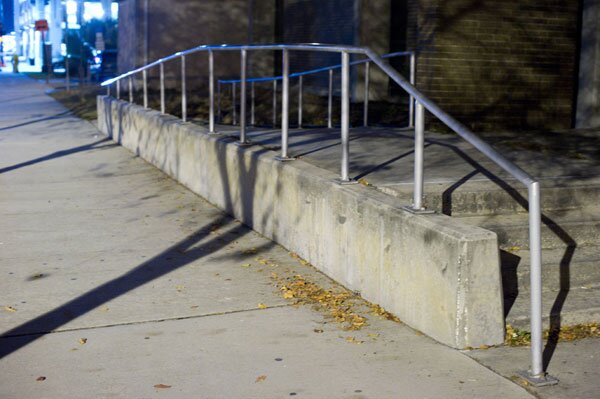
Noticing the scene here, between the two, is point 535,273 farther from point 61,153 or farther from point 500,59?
point 61,153

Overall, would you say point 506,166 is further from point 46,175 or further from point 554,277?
point 46,175

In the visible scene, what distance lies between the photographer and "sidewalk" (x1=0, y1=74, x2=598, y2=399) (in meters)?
4.63

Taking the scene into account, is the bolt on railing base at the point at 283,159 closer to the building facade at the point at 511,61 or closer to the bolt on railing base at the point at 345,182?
the bolt on railing base at the point at 345,182

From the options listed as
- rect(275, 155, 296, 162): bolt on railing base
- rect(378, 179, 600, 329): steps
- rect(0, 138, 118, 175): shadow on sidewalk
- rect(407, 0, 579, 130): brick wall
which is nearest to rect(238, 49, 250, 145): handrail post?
rect(275, 155, 296, 162): bolt on railing base

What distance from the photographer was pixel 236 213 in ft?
29.3

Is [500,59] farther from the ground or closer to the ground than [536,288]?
farther from the ground

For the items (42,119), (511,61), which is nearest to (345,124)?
(511,61)

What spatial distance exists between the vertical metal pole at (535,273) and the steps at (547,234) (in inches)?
24.1

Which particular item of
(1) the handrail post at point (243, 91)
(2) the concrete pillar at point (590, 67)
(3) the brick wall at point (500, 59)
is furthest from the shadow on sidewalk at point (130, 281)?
(2) the concrete pillar at point (590, 67)

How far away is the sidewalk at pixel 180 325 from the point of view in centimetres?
463

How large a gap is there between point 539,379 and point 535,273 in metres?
0.50

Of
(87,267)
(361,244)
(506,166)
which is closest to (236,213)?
(87,267)

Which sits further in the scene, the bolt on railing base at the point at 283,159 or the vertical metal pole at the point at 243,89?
the vertical metal pole at the point at 243,89

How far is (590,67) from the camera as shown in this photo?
12.3m
